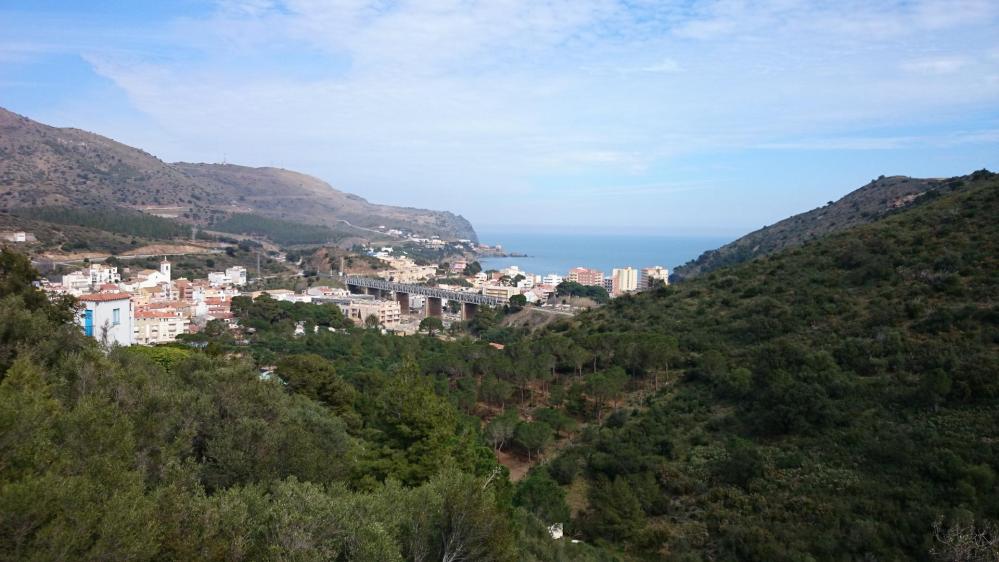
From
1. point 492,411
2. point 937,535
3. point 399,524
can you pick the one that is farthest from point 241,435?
point 492,411

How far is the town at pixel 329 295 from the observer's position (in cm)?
2494

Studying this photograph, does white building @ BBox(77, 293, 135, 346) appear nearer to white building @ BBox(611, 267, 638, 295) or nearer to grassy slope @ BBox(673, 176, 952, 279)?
grassy slope @ BBox(673, 176, 952, 279)

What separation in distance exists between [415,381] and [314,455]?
2918 mm

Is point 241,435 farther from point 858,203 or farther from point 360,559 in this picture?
point 858,203

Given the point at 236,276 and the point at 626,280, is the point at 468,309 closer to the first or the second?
the point at 236,276

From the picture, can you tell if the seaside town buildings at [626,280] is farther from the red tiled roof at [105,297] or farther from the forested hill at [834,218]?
the red tiled roof at [105,297]

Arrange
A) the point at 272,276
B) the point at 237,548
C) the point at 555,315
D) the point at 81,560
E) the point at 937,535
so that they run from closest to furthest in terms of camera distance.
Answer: the point at 81,560 < the point at 237,548 < the point at 937,535 < the point at 555,315 < the point at 272,276

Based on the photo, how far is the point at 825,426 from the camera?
12.0 meters

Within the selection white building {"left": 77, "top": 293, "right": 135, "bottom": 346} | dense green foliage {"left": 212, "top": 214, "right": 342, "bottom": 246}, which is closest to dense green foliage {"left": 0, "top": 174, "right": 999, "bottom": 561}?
white building {"left": 77, "top": 293, "right": 135, "bottom": 346}

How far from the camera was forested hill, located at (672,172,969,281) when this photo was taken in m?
42.0

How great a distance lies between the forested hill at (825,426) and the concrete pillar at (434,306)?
3649 cm

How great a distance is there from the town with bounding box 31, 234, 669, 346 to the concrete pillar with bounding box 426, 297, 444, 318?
93mm

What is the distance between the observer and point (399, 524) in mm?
5320

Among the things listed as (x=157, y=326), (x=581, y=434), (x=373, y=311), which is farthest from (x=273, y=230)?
(x=581, y=434)
